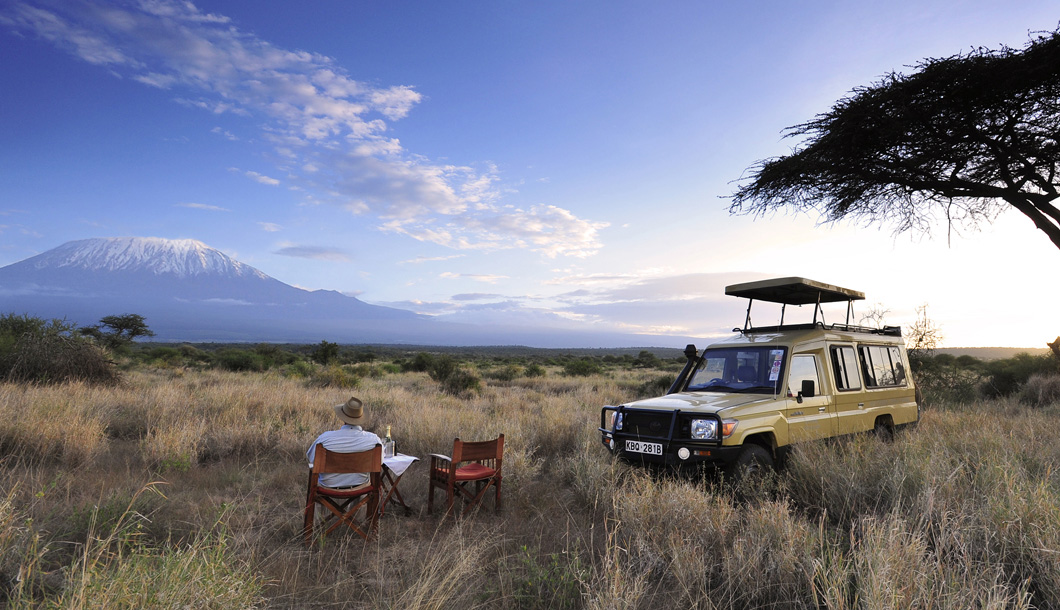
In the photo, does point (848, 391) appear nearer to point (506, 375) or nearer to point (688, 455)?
point (688, 455)

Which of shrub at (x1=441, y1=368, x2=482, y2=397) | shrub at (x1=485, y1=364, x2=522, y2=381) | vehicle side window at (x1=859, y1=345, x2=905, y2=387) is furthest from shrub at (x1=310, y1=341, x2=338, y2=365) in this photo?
vehicle side window at (x1=859, y1=345, x2=905, y2=387)

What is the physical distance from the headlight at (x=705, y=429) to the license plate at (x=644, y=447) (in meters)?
0.43

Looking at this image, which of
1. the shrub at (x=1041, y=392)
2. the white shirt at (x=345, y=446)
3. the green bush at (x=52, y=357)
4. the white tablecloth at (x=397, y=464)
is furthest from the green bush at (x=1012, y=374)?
the green bush at (x=52, y=357)

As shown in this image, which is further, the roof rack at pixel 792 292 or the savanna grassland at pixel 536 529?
the roof rack at pixel 792 292

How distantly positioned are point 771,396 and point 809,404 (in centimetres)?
70

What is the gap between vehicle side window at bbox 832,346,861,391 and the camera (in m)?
7.04

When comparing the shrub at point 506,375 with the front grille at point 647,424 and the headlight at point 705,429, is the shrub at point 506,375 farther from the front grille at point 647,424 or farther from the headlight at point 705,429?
the headlight at point 705,429

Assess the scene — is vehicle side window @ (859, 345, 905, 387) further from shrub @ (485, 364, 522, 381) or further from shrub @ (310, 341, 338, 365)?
shrub @ (310, 341, 338, 365)

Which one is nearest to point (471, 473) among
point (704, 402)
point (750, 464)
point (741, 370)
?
point (704, 402)

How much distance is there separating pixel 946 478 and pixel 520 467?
4.72 m

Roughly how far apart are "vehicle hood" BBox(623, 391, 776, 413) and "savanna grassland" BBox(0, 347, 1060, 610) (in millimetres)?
786

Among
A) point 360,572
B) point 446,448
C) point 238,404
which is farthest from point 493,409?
point 360,572

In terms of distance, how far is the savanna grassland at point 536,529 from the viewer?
10.3 feet

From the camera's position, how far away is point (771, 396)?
615 centimetres
